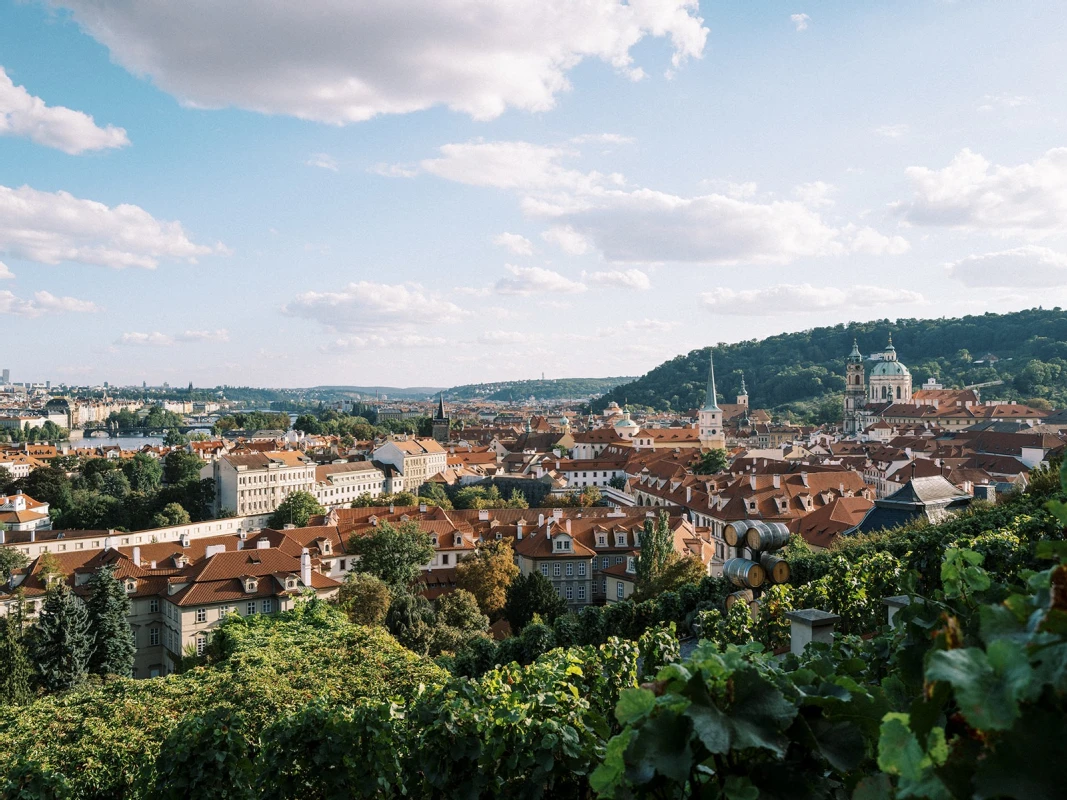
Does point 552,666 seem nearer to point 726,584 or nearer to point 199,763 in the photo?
point 199,763

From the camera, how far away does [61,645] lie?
2725cm

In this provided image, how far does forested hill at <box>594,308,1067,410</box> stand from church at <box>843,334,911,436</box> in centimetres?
1866

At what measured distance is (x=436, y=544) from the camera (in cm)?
3962

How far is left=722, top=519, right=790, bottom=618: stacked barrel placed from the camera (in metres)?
7.87

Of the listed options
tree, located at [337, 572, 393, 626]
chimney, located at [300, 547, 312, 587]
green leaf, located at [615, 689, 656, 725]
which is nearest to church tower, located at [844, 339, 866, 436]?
chimney, located at [300, 547, 312, 587]

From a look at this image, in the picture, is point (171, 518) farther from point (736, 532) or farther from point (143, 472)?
point (736, 532)

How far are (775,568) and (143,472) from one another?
84785 millimetres

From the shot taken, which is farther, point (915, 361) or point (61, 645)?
point (915, 361)

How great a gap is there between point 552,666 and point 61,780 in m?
5.70

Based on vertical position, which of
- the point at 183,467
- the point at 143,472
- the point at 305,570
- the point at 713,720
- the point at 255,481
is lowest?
the point at 255,481

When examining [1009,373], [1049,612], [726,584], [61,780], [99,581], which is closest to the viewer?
[1049,612]

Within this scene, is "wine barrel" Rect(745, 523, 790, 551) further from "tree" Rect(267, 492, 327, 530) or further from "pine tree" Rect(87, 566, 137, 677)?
"tree" Rect(267, 492, 327, 530)

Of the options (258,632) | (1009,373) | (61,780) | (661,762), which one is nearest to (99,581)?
(258,632)

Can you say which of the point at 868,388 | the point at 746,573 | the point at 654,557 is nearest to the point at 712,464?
the point at 654,557
